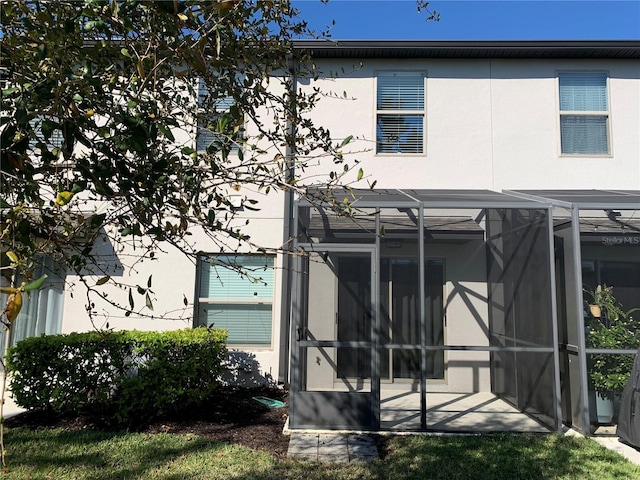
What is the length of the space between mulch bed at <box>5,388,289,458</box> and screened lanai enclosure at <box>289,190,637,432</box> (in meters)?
0.50

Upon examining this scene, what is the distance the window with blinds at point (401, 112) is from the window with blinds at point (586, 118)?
251cm

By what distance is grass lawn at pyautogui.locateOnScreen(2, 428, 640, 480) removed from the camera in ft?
15.9

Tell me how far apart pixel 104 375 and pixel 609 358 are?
6.55 m

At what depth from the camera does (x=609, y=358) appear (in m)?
6.54

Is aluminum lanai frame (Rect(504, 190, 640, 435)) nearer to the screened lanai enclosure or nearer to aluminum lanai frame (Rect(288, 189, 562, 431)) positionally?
the screened lanai enclosure

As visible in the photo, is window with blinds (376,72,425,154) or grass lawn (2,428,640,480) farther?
window with blinds (376,72,425,154)

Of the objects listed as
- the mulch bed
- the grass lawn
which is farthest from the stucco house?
the grass lawn

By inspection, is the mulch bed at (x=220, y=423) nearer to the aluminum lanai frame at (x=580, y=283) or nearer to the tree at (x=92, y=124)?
the tree at (x=92, y=124)

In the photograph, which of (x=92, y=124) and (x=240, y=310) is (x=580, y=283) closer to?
(x=240, y=310)

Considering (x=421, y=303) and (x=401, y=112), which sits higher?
(x=401, y=112)

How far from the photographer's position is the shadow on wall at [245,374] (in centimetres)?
834

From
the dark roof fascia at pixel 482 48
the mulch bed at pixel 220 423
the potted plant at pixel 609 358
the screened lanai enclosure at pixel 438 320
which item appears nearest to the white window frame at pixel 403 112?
the dark roof fascia at pixel 482 48

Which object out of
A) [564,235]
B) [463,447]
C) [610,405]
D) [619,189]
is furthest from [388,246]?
[619,189]

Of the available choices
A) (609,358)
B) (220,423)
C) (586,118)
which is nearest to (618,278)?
Result: (609,358)
